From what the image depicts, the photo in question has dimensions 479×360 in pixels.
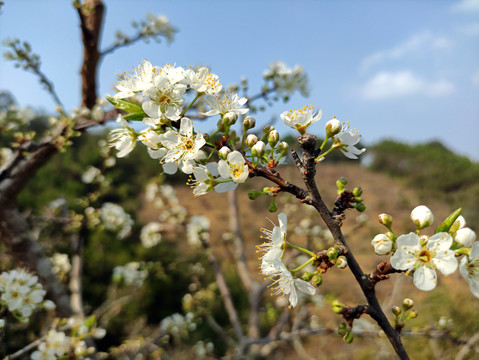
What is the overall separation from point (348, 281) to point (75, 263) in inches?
354

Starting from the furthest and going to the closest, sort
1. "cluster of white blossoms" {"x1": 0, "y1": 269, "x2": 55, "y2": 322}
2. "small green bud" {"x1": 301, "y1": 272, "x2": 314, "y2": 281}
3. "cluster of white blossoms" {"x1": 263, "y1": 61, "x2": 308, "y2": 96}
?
"cluster of white blossoms" {"x1": 263, "y1": 61, "x2": 308, "y2": 96}, "cluster of white blossoms" {"x1": 0, "y1": 269, "x2": 55, "y2": 322}, "small green bud" {"x1": 301, "y1": 272, "x2": 314, "y2": 281}

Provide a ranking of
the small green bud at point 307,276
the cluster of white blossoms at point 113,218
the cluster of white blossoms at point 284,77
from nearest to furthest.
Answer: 1. the small green bud at point 307,276
2. the cluster of white blossoms at point 284,77
3. the cluster of white blossoms at point 113,218

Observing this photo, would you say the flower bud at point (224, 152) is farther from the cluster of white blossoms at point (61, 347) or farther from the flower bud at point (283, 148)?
the cluster of white blossoms at point (61, 347)

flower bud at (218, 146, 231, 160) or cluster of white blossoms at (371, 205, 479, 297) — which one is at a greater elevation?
flower bud at (218, 146, 231, 160)

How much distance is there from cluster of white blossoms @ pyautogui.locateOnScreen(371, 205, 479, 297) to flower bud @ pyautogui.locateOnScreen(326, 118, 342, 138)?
0.35m

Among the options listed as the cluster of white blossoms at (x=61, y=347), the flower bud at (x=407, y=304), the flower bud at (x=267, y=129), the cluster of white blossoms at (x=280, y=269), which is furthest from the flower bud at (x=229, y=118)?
the cluster of white blossoms at (x=61, y=347)

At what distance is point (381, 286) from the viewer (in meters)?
9.64

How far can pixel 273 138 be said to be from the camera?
100cm

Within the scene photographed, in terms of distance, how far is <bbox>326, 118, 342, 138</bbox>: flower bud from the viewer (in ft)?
3.41

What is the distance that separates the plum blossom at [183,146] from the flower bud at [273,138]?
21cm

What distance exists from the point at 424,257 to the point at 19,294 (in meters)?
1.70

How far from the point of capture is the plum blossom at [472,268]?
2.62ft

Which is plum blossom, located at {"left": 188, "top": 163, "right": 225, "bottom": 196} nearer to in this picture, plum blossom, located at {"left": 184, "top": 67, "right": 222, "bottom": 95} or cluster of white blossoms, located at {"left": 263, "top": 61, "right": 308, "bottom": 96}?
plum blossom, located at {"left": 184, "top": 67, "right": 222, "bottom": 95}

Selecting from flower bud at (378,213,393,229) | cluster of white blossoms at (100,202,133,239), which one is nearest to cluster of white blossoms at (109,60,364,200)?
flower bud at (378,213,393,229)
